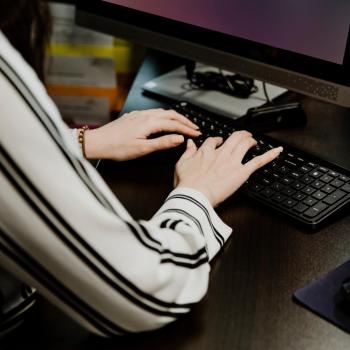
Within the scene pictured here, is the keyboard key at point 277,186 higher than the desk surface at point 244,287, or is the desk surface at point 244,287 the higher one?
the keyboard key at point 277,186

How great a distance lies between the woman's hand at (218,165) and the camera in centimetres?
92

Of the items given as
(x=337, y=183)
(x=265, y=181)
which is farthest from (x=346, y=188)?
(x=265, y=181)

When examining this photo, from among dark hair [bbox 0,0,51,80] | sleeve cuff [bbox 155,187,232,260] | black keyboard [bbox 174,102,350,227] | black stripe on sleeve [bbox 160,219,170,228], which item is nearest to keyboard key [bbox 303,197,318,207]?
black keyboard [bbox 174,102,350,227]

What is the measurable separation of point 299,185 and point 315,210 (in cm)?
5

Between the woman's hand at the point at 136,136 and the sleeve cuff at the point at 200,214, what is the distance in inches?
7.0

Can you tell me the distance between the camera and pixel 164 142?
104 cm

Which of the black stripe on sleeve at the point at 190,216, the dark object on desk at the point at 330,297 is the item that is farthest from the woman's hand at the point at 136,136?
the dark object on desk at the point at 330,297

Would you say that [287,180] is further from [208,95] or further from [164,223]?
[208,95]

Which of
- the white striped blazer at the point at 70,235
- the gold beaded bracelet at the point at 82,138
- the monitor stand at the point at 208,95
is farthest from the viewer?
the monitor stand at the point at 208,95

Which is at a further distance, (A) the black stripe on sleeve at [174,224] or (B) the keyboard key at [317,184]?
(B) the keyboard key at [317,184]

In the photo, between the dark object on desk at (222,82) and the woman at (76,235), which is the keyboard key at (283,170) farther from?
the dark object on desk at (222,82)

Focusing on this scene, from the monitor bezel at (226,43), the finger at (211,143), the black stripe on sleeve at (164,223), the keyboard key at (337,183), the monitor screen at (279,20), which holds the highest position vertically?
the monitor screen at (279,20)

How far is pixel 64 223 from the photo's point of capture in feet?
2.17

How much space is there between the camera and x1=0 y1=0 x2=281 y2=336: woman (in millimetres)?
646
